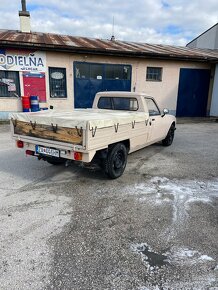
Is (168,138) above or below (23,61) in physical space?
below

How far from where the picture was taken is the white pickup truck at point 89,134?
12.0 feet

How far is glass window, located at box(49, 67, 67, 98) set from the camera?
11633 millimetres

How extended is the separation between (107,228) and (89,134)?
1.42 meters

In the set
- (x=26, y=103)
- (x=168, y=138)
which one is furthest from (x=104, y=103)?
(x=26, y=103)

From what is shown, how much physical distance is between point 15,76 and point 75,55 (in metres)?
3.20

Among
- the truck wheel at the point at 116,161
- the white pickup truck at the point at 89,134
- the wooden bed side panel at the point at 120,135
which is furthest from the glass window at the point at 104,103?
the truck wheel at the point at 116,161

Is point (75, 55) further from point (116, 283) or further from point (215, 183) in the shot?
point (116, 283)

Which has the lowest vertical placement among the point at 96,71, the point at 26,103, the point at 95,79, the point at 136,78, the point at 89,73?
the point at 26,103

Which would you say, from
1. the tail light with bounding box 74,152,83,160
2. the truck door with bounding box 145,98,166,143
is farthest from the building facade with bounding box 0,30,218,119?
the tail light with bounding box 74,152,83,160

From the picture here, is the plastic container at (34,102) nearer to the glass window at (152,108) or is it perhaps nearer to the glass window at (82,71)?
the glass window at (82,71)

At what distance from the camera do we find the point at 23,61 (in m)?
10.9

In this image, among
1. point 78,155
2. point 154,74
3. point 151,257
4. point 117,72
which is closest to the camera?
point 151,257

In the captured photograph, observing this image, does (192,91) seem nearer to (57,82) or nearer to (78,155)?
(57,82)

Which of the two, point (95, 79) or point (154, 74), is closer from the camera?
point (95, 79)
